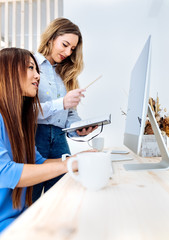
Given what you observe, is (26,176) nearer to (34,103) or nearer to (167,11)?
(34,103)

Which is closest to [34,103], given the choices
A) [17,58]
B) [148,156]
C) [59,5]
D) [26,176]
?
[17,58]

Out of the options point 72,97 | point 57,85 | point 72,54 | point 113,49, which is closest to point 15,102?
point 72,97

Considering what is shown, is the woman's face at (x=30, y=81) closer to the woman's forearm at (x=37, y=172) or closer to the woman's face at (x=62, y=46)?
the woman's forearm at (x=37, y=172)

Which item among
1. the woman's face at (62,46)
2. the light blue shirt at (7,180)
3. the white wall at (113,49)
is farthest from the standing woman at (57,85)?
the white wall at (113,49)

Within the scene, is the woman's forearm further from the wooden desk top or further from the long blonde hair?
the long blonde hair

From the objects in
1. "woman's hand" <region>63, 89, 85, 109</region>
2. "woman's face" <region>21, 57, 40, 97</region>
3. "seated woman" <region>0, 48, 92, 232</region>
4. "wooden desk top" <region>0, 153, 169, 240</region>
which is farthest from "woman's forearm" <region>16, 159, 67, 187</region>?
"woman's hand" <region>63, 89, 85, 109</region>

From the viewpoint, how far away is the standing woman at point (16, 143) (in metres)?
0.61

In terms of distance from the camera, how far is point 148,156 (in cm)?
103

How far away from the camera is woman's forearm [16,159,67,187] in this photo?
0.60 metres

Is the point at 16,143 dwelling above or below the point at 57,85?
below

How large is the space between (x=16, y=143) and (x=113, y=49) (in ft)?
6.57

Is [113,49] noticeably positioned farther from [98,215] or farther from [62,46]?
[98,215]

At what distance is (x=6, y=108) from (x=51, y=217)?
524 mm

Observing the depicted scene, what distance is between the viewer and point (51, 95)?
1.34 m
